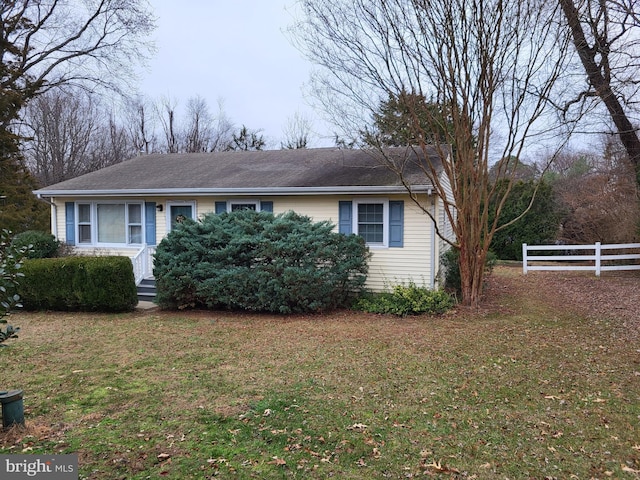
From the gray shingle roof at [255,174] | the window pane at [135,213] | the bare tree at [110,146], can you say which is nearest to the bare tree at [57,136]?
the bare tree at [110,146]

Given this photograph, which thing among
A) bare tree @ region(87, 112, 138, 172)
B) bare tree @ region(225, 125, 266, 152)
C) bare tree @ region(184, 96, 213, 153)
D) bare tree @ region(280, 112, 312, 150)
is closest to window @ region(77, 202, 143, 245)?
bare tree @ region(87, 112, 138, 172)

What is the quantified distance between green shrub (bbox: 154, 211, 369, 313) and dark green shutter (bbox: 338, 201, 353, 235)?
3.13ft

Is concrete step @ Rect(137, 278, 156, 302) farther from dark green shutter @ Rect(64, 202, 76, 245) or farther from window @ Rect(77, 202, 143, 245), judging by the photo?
dark green shutter @ Rect(64, 202, 76, 245)

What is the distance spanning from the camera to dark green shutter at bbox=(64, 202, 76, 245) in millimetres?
12863

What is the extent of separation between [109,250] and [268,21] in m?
7.49

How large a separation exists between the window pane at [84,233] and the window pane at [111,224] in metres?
0.38

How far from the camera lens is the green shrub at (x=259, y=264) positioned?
9.05 m

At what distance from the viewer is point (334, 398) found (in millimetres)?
4777

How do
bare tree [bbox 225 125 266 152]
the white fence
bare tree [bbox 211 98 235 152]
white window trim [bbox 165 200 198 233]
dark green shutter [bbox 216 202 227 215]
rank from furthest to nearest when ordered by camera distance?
bare tree [bbox 211 98 235 152] → bare tree [bbox 225 125 266 152] → the white fence → white window trim [bbox 165 200 198 233] → dark green shutter [bbox 216 202 227 215]

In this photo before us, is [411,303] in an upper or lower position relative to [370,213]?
lower

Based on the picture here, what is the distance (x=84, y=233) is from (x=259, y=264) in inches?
264

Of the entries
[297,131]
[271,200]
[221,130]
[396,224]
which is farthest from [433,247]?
[221,130]

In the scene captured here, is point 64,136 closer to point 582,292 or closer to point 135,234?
point 135,234

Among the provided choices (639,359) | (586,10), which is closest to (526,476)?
(639,359)
